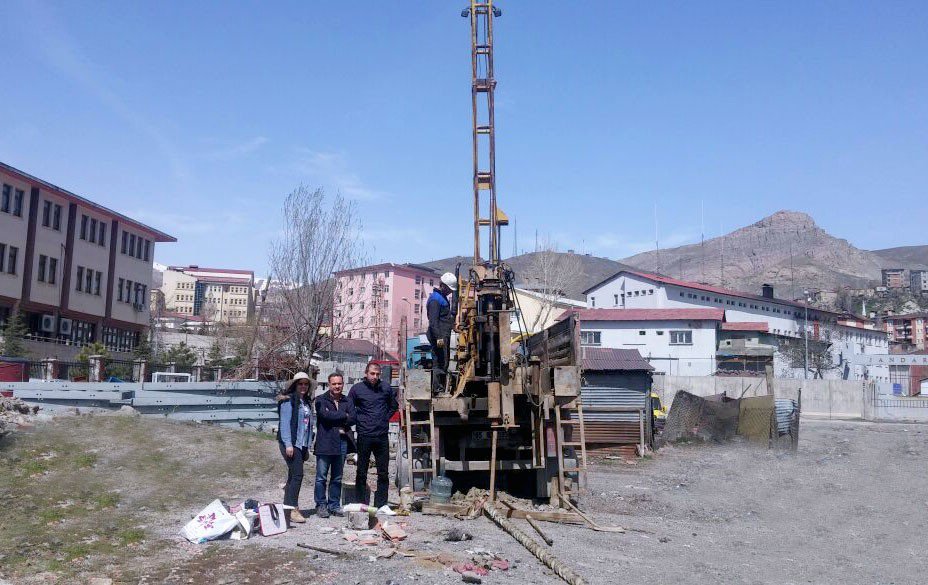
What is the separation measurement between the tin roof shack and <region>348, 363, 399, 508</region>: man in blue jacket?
36.9 ft

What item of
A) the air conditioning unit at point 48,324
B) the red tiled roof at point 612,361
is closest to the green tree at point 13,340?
the air conditioning unit at point 48,324

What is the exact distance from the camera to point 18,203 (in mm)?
33250

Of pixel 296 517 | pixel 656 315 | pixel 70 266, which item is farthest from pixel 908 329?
pixel 296 517

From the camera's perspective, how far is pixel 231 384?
17.9 metres

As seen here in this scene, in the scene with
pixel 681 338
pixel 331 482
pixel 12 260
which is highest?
pixel 12 260

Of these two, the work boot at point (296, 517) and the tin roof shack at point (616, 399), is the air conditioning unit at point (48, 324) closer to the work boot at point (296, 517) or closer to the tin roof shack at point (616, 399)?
the tin roof shack at point (616, 399)

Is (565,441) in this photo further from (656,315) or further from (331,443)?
(656,315)

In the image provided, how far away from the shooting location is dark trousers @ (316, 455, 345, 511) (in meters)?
9.23

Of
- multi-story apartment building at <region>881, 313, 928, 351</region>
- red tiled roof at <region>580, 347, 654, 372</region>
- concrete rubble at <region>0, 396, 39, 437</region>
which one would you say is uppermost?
multi-story apartment building at <region>881, 313, 928, 351</region>

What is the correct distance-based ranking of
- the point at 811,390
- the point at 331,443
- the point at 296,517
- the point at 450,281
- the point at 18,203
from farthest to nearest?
the point at 811,390 → the point at 18,203 → the point at 450,281 → the point at 331,443 → the point at 296,517

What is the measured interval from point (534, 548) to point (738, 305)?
7008 cm

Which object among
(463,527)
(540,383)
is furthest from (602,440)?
(463,527)

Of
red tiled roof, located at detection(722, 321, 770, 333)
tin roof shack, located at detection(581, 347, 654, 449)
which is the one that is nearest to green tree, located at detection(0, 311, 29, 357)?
tin roof shack, located at detection(581, 347, 654, 449)

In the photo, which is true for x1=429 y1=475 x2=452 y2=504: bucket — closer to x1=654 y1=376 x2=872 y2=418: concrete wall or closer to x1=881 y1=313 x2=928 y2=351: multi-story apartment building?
x1=654 y1=376 x2=872 y2=418: concrete wall
